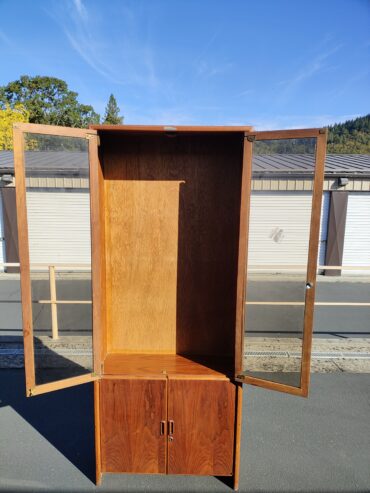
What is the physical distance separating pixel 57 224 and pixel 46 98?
37.8m

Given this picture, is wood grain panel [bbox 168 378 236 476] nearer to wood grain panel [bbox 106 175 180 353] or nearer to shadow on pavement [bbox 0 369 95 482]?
wood grain panel [bbox 106 175 180 353]

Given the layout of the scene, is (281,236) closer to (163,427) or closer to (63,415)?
(163,427)

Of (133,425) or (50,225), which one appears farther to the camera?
(133,425)

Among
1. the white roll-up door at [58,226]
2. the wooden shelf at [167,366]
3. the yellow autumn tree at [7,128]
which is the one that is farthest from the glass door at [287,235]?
the yellow autumn tree at [7,128]

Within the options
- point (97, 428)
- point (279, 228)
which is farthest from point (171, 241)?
point (97, 428)

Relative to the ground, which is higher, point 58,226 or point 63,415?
point 58,226

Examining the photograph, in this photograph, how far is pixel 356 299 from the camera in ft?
25.2

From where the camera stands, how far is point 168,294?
2818 mm

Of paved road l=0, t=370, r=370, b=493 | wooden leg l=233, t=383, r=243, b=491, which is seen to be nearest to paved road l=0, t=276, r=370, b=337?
wooden leg l=233, t=383, r=243, b=491

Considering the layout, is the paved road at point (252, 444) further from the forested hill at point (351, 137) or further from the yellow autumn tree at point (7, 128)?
the forested hill at point (351, 137)

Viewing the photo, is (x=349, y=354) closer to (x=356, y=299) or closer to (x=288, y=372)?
(x=288, y=372)

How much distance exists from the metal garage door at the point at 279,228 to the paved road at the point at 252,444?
1692mm

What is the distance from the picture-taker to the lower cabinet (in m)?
2.45

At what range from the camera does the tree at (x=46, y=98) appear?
105ft
